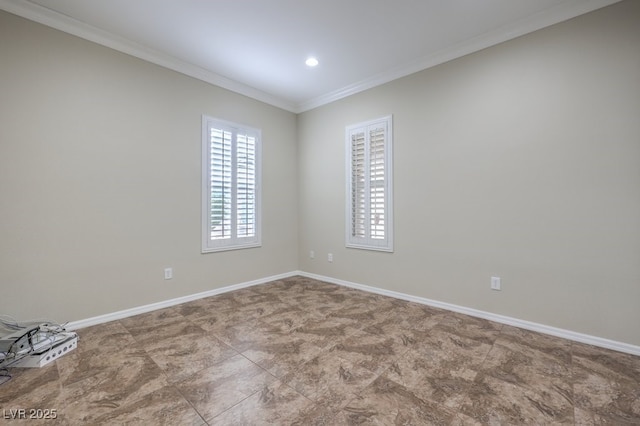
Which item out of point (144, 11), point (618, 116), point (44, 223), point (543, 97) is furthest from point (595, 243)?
point (44, 223)

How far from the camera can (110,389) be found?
70.1 inches

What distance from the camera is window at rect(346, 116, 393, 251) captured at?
373 cm

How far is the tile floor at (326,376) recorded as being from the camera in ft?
5.16

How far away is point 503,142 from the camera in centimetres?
285

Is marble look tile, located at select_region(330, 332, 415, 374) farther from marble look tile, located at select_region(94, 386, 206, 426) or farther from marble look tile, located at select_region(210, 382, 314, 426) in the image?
marble look tile, located at select_region(94, 386, 206, 426)

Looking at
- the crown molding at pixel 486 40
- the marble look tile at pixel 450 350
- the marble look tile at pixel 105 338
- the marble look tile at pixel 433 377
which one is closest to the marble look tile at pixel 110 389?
the marble look tile at pixel 105 338

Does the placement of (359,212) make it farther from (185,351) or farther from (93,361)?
(93,361)

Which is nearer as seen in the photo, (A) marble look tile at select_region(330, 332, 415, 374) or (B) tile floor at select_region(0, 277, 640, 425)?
(B) tile floor at select_region(0, 277, 640, 425)

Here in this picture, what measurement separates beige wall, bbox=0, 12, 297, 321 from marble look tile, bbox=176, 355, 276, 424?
1.71 metres

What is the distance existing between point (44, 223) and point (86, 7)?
201 centimetres

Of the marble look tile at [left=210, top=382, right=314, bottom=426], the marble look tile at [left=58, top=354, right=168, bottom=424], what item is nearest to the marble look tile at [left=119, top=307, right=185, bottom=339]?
the marble look tile at [left=58, top=354, right=168, bottom=424]

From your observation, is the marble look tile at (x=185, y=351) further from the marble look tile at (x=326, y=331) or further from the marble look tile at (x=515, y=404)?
the marble look tile at (x=515, y=404)

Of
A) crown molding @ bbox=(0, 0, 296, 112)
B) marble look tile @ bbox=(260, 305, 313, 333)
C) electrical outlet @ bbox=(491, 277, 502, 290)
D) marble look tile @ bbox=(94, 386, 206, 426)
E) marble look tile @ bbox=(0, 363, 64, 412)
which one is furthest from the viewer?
electrical outlet @ bbox=(491, 277, 502, 290)

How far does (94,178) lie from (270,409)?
110 inches
